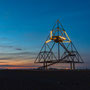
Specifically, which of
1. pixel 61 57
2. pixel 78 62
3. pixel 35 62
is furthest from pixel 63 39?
pixel 35 62

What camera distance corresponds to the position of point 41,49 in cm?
4931

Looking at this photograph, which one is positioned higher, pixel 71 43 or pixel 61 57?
pixel 71 43

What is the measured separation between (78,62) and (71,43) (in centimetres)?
626

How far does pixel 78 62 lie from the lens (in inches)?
1845
